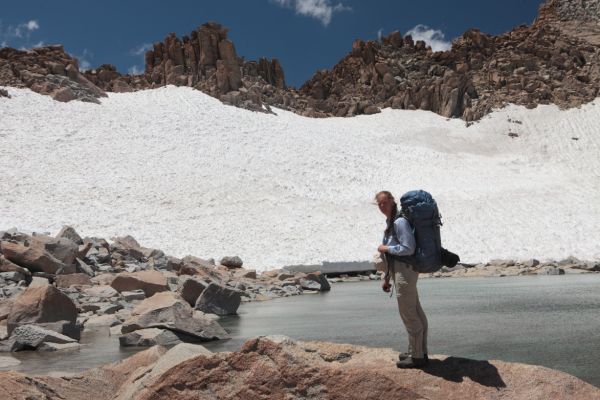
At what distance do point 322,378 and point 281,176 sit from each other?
40006 mm

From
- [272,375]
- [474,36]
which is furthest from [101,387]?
[474,36]

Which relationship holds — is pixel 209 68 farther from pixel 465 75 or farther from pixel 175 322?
pixel 175 322

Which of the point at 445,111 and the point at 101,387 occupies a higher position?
the point at 445,111

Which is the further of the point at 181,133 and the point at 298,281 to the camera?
the point at 181,133

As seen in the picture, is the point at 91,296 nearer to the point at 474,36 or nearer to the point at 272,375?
the point at 272,375

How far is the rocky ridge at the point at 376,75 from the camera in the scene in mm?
60319

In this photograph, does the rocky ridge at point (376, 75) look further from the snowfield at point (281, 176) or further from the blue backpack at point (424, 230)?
the blue backpack at point (424, 230)

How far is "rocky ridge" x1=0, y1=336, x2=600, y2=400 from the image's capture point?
173 inches

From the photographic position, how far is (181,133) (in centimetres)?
5050

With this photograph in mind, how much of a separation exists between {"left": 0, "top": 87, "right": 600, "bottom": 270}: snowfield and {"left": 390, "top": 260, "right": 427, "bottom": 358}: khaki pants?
76.3ft

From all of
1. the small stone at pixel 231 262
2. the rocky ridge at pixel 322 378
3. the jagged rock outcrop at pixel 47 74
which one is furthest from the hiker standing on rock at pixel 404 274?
the jagged rock outcrop at pixel 47 74

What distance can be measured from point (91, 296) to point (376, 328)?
24.1 feet

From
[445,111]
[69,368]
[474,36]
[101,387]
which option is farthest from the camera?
[474,36]

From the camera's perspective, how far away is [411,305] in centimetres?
484
